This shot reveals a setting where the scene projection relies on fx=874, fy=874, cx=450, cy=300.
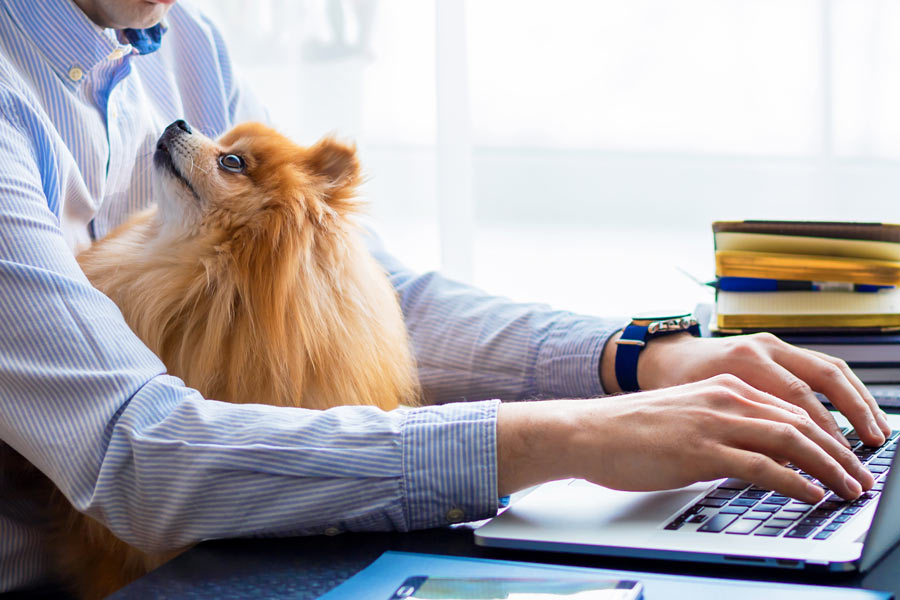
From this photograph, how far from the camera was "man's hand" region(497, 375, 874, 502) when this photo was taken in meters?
0.71

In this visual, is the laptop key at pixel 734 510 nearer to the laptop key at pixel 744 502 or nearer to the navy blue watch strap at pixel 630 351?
the laptop key at pixel 744 502

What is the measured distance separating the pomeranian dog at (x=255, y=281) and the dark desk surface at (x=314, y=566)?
34 cm

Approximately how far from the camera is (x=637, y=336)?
3.78ft

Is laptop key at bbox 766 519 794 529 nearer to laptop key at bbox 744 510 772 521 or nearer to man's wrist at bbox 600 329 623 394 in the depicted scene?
laptop key at bbox 744 510 772 521

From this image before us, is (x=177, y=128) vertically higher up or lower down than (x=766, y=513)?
higher up

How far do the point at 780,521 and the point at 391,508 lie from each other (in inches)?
12.6

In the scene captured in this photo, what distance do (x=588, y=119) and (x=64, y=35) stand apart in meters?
1.58

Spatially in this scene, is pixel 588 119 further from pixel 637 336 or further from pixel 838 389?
pixel 838 389

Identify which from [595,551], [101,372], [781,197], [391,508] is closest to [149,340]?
[101,372]

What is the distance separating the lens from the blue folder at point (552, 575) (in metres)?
0.57

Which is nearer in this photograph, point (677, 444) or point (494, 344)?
point (677, 444)

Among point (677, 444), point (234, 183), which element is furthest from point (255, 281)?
point (677, 444)

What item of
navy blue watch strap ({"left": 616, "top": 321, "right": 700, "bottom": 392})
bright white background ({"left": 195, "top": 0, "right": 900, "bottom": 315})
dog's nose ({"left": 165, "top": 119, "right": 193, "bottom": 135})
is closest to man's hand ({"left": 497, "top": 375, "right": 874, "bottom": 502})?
navy blue watch strap ({"left": 616, "top": 321, "right": 700, "bottom": 392})

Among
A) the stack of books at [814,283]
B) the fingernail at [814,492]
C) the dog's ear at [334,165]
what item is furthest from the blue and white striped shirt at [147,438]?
the stack of books at [814,283]
